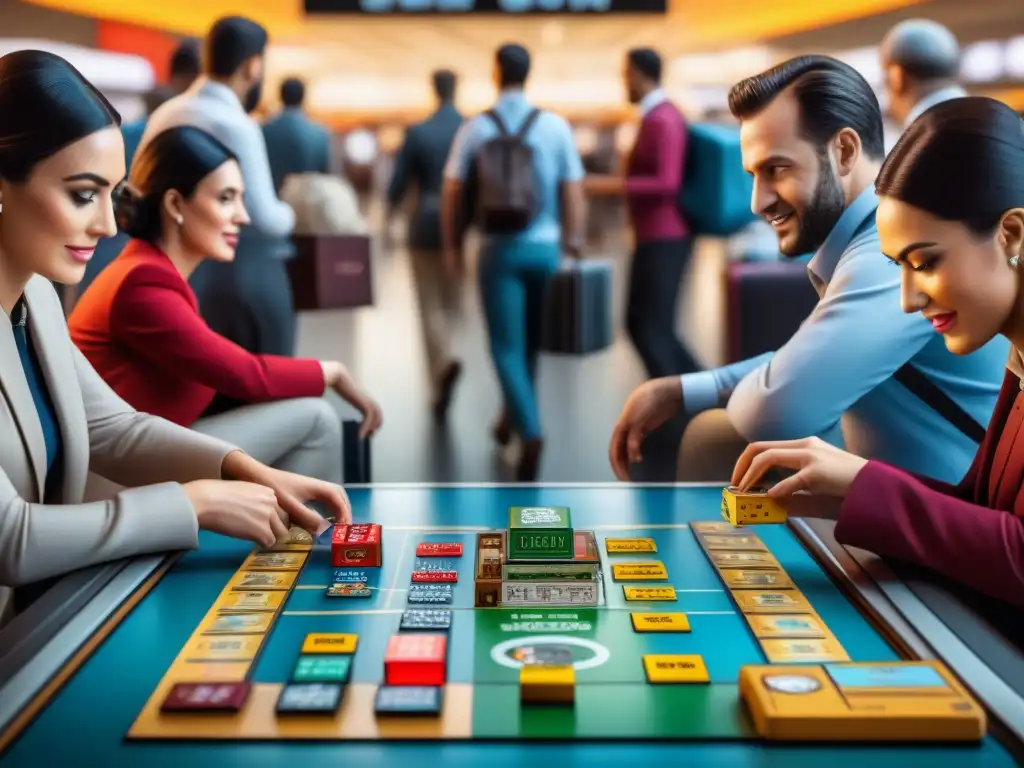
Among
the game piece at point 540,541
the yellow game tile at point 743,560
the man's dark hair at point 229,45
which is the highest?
the man's dark hair at point 229,45

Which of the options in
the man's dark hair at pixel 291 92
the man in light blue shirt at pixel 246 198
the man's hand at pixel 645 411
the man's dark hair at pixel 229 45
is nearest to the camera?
the man's hand at pixel 645 411

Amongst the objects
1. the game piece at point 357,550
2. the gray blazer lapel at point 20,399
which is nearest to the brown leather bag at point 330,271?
the gray blazer lapel at point 20,399

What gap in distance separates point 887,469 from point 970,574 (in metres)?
0.14

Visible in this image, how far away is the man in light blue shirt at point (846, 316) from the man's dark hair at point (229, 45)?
4.38 feet

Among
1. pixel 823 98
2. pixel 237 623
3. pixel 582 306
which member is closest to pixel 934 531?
pixel 823 98

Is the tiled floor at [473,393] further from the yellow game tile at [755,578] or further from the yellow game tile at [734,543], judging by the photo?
the yellow game tile at [755,578]

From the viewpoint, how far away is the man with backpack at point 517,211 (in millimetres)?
3674

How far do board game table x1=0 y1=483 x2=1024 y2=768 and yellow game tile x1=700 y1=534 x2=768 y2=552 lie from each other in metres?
0.02

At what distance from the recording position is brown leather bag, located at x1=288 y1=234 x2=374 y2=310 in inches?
113

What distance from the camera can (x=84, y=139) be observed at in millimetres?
1257

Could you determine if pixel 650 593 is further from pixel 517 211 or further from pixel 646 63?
pixel 646 63

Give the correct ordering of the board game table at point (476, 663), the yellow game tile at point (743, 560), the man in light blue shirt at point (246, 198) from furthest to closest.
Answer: the man in light blue shirt at point (246, 198), the yellow game tile at point (743, 560), the board game table at point (476, 663)

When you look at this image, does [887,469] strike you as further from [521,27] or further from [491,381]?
[491,381]

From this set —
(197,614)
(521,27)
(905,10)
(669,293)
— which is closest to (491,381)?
(669,293)
